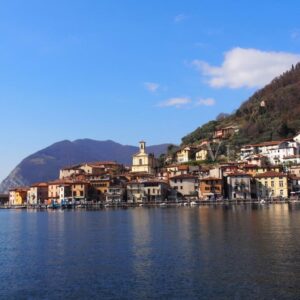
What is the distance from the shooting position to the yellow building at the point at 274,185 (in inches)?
4749

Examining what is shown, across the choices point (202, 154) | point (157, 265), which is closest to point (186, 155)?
point (202, 154)

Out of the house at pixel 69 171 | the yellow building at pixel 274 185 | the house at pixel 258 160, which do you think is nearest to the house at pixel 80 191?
the house at pixel 69 171

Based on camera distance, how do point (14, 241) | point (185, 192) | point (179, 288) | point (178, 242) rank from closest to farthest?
point (179, 288) → point (178, 242) → point (14, 241) → point (185, 192)

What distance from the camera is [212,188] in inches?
4857

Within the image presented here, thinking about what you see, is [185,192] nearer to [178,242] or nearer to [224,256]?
[178,242]

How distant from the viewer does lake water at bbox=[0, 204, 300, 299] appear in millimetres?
26562

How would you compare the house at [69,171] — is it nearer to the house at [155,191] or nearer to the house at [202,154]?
the house at [155,191]

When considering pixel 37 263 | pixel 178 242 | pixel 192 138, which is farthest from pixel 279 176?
pixel 37 263

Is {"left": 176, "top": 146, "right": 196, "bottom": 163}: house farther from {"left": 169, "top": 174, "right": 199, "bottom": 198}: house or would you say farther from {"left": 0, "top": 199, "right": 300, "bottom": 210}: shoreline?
{"left": 0, "top": 199, "right": 300, "bottom": 210}: shoreline

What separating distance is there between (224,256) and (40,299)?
48.7 ft

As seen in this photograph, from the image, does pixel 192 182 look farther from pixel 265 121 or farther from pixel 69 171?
pixel 69 171

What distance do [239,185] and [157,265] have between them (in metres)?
91.2

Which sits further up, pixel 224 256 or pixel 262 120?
pixel 262 120

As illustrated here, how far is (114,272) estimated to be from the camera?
3139 cm
